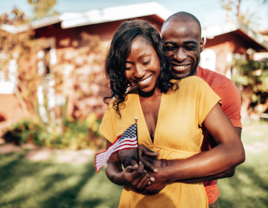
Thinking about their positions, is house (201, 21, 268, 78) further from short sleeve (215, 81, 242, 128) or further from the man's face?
short sleeve (215, 81, 242, 128)

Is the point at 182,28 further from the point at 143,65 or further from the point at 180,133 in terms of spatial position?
the point at 180,133

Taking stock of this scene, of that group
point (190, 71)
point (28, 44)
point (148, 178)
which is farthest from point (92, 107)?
point (148, 178)

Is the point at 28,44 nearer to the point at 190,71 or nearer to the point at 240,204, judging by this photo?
the point at 190,71

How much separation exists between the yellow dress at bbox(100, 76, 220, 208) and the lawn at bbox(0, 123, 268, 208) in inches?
104

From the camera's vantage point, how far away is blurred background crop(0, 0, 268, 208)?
4.27 meters

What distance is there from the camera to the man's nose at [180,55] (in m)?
1.94

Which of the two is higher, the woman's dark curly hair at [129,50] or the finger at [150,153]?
the woman's dark curly hair at [129,50]

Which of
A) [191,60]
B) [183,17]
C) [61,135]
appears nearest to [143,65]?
[191,60]

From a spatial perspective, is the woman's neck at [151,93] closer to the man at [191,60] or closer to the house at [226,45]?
the man at [191,60]

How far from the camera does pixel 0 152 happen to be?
623 cm

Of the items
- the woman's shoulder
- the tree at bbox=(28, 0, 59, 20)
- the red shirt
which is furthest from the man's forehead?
the tree at bbox=(28, 0, 59, 20)

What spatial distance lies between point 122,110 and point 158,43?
57 centimetres

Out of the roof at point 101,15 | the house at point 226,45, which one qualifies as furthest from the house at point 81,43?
the house at point 226,45

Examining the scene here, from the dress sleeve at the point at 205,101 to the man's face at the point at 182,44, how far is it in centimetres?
58
